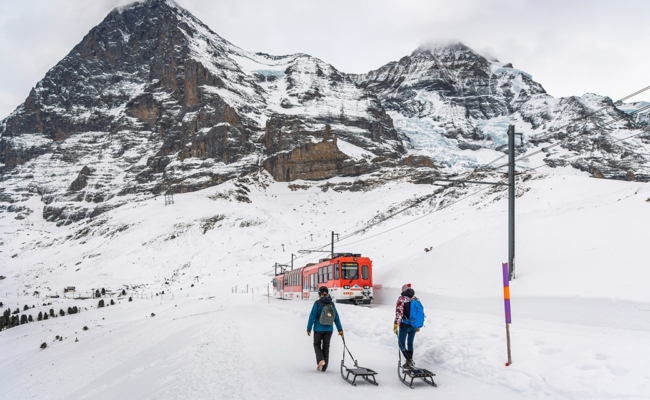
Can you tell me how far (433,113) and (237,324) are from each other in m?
192

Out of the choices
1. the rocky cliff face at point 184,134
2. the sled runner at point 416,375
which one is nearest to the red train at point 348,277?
the sled runner at point 416,375

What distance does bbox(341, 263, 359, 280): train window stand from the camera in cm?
2420

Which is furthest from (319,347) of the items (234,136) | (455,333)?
(234,136)

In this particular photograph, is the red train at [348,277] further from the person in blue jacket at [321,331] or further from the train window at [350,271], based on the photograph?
the person in blue jacket at [321,331]

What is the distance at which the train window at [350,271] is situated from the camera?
79.4ft

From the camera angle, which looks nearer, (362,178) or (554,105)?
(362,178)

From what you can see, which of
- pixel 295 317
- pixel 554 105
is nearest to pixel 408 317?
pixel 295 317

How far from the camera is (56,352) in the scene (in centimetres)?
2006

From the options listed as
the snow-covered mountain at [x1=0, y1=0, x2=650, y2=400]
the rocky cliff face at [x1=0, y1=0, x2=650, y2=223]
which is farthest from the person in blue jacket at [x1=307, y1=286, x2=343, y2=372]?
the rocky cliff face at [x1=0, y1=0, x2=650, y2=223]

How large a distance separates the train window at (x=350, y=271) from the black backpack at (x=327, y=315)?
15075 millimetres

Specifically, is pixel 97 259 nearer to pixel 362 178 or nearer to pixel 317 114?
pixel 362 178

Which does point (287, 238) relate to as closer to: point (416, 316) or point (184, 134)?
point (416, 316)

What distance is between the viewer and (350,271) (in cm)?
2436

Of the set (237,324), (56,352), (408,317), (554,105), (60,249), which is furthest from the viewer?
(554,105)
